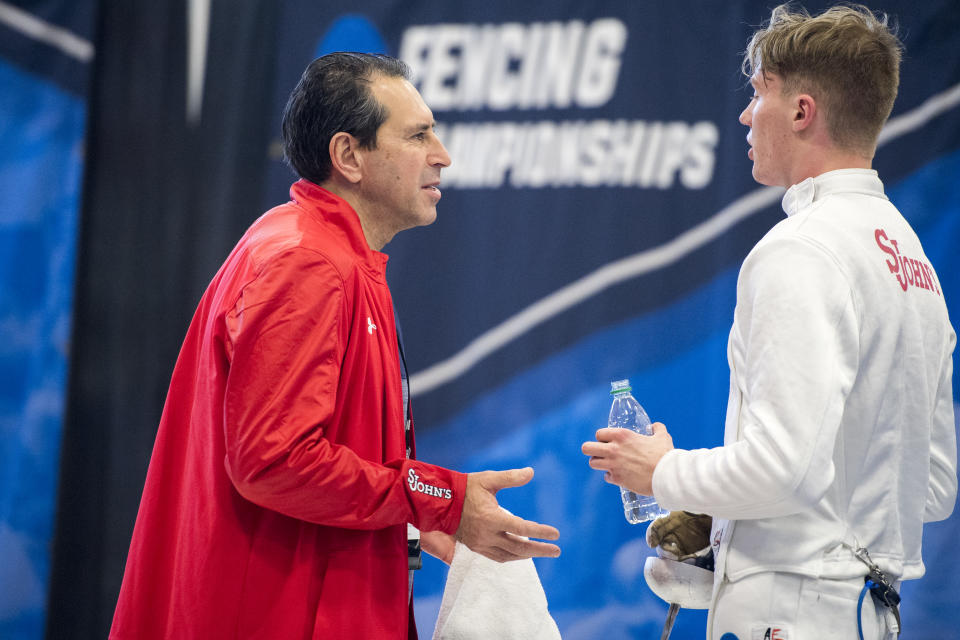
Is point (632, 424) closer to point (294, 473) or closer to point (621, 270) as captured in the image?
point (621, 270)

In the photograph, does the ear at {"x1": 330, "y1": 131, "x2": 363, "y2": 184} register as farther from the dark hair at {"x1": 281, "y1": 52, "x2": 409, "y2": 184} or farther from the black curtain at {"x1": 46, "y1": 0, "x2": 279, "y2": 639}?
the black curtain at {"x1": 46, "y1": 0, "x2": 279, "y2": 639}

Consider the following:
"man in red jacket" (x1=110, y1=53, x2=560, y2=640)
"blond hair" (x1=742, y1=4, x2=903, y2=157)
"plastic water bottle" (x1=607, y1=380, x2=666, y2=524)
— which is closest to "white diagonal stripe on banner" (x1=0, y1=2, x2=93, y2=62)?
"man in red jacket" (x1=110, y1=53, x2=560, y2=640)

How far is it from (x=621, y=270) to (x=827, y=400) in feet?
6.76

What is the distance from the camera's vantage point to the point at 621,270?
3.39 m

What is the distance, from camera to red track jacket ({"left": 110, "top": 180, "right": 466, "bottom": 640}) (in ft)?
4.72

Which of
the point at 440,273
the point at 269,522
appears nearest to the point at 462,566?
the point at 269,522

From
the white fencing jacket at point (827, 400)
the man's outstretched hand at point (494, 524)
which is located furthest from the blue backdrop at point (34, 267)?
the white fencing jacket at point (827, 400)

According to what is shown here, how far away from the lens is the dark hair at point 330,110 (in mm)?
1828

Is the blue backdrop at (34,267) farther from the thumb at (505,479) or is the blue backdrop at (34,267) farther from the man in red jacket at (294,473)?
the thumb at (505,479)

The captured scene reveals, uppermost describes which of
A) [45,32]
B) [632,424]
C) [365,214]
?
[45,32]

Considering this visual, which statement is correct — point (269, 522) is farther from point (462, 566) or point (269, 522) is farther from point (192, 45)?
point (192, 45)

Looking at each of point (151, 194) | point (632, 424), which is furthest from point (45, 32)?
point (632, 424)

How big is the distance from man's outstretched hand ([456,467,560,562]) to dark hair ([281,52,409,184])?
2.36ft

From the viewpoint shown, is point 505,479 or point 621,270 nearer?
point 505,479
